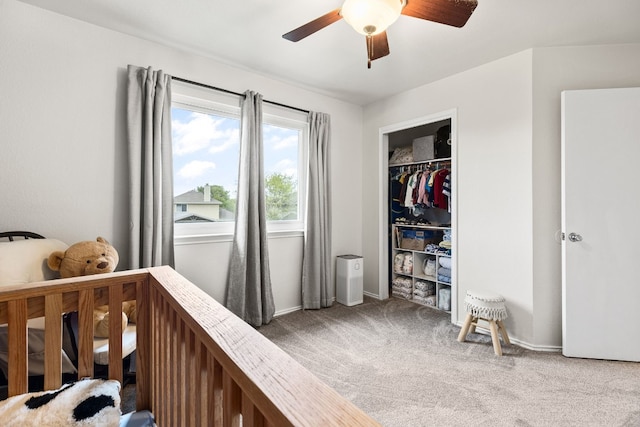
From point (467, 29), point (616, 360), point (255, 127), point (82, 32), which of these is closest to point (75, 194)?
point (82, 32)

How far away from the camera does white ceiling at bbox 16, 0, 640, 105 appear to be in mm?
1907

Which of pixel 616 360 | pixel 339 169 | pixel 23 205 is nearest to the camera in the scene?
pixel 23 205

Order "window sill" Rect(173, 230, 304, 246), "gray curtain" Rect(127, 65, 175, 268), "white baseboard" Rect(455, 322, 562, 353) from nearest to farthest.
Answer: "gray curtain" Rect(127, 65, 175, 268) → "white baseboard" Rect(455, 322, 562, 353) → "window sill" Rect(173, 230, 304, 246)

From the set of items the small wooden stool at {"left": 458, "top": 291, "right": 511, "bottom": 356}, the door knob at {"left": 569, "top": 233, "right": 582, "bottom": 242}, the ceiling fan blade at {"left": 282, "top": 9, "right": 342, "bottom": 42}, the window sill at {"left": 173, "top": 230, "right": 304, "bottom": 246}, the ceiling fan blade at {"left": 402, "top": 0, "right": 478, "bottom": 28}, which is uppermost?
the ceiling fan blade at {"left": 282, "top": 9, "right": 342, "bottom": 42}

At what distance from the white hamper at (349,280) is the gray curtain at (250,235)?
0.95 m

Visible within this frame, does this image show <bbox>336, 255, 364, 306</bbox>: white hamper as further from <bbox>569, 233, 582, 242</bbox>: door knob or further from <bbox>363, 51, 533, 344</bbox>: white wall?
<bbox>569, 233, 582, 242</bbox>: door knob

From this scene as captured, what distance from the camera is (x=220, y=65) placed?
105 inches

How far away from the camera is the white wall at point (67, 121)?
72.6 inches

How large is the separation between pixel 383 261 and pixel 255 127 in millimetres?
2114

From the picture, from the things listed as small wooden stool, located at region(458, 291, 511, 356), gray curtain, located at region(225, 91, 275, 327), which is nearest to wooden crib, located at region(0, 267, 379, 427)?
gray curtain, located at region(225, 91, 275, 327)

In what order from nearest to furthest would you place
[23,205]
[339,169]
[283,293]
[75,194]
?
[23,205] → [75,194] → [283,293] → [339,169]

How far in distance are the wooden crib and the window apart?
56.6 inches

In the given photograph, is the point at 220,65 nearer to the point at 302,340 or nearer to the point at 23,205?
the point at 23,205

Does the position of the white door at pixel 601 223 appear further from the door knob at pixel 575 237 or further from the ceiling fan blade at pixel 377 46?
the ceiling fan blade at pixel 377 46
